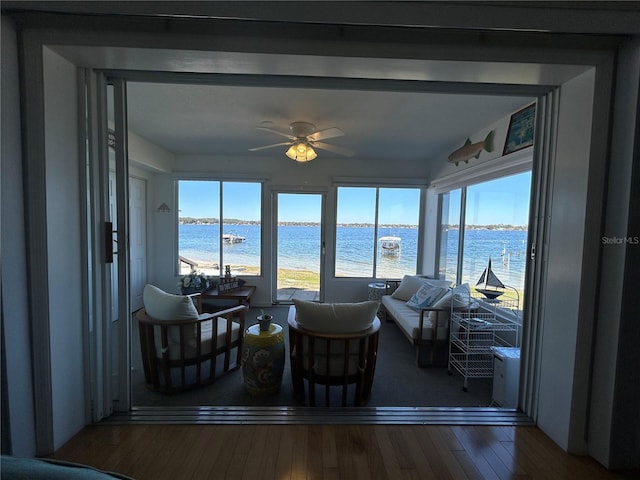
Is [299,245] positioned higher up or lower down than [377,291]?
higher up

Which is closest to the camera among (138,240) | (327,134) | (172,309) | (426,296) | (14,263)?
(14,263)

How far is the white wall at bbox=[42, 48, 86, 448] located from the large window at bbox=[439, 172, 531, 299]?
3.17 metres

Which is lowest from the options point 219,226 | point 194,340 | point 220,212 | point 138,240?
point 194,340

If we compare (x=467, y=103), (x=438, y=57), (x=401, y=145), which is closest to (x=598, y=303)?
(x=438, y=57)

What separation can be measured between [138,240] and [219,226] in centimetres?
121

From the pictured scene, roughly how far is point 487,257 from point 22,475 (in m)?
3.70

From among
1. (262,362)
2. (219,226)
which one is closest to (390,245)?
(219,226)

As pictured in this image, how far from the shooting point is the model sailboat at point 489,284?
2.65m

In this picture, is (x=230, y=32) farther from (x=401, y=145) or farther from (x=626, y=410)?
(x=401, y=145)

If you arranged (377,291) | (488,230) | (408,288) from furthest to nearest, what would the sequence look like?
(377,291) → (408,288) → (488,230)

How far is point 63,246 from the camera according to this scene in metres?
1.27

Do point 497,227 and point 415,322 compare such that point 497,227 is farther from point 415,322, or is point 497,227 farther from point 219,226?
point 219,226

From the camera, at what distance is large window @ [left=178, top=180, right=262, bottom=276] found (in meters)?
4.69

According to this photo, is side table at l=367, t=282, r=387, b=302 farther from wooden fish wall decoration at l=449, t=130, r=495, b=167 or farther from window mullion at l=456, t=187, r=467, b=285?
wooden fish wall decoration at l=449, t=130, r=495, b=167
